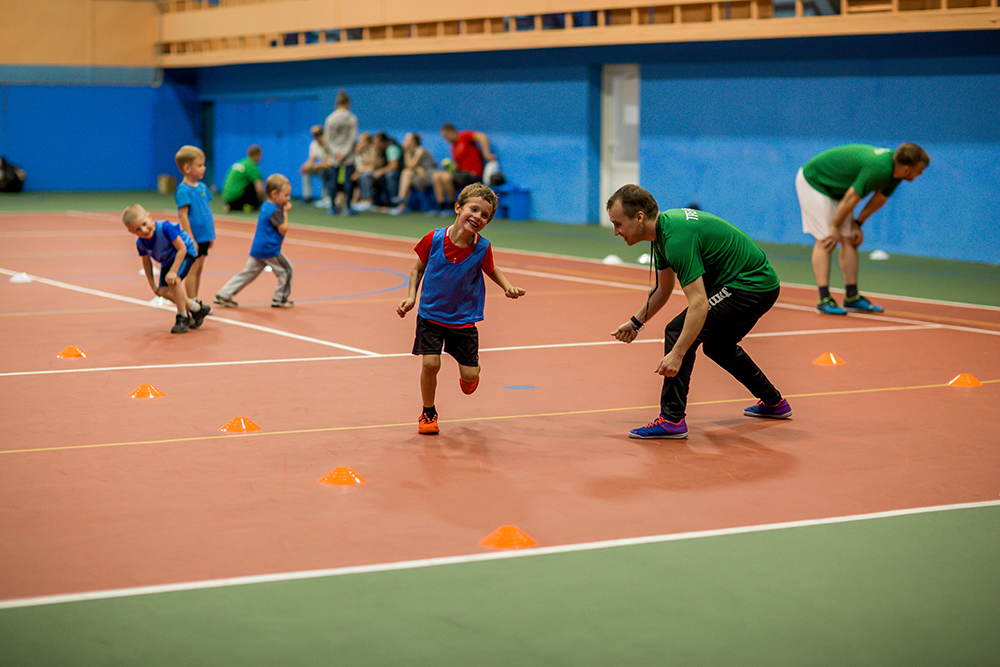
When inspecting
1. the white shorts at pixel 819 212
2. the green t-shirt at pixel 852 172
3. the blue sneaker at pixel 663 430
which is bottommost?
the blue sneaker at pixel 663 430

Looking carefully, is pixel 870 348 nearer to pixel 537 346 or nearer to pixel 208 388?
pixel 537 346

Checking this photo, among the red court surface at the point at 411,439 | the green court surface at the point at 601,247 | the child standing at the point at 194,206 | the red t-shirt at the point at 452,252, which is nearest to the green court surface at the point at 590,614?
the red court surface at the point at 411,439

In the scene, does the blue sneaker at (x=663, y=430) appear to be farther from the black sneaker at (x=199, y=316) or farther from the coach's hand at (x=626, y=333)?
the black sneaker at (x=199, y=316)

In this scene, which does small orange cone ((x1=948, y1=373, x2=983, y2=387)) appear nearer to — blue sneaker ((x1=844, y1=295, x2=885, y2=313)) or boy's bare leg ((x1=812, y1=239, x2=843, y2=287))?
boy's bare leg ((x1=812, y1=239, x2=843, y2=287))

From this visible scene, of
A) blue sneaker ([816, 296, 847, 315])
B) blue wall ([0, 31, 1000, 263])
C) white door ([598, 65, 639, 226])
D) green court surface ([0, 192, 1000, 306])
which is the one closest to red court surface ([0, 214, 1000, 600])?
blue sneaker ([816, 296, 847, 315])

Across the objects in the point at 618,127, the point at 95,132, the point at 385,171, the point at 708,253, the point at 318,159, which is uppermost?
the point at 95,132

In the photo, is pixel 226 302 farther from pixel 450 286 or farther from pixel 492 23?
pixel 492 23

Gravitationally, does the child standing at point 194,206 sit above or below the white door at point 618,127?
below

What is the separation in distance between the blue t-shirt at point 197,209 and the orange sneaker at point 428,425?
5.20 metres

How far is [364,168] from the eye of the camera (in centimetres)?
2830

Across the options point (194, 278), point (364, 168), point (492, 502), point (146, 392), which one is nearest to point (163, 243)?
point (194, 278)

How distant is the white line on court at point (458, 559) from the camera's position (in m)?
4.52

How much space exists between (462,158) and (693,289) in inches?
768

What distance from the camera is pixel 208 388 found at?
8.47 meters
